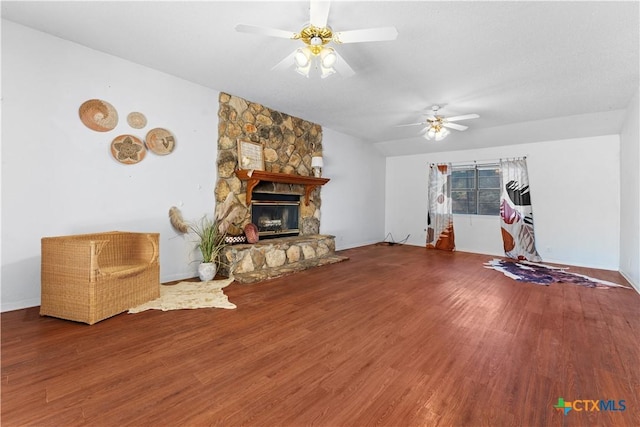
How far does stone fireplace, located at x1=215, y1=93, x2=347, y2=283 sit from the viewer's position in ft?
12.7

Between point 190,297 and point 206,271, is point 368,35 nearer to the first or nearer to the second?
point 190,297

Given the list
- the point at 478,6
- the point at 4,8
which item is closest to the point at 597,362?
the point at 478,6

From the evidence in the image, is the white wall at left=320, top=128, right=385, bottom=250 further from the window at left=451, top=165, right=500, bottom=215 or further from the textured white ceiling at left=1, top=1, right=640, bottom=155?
the window at left=451, top=165, right=500, bottom=215

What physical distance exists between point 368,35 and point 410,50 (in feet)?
2.97

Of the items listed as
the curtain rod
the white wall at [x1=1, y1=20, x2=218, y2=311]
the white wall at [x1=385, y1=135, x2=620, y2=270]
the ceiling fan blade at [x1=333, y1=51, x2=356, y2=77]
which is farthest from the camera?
the curtain rod

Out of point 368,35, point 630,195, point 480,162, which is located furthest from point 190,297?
point 480,162

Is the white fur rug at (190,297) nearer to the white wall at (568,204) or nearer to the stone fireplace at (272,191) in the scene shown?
the stone fireplace at (272,191)

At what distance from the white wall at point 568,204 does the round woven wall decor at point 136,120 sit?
6.02m

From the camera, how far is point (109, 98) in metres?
2.92

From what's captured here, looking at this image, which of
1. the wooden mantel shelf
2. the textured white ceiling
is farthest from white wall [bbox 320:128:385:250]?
the textured white ceiling

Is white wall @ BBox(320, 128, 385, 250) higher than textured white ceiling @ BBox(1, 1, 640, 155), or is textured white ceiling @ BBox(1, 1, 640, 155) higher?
textured white ceiling @ BBox(1, 1, 640, 155)

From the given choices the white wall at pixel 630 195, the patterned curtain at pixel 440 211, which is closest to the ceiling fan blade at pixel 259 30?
the white wall at pixel 630 195

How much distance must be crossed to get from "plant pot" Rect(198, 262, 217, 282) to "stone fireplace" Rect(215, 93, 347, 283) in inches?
9.8

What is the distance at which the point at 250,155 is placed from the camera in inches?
164
